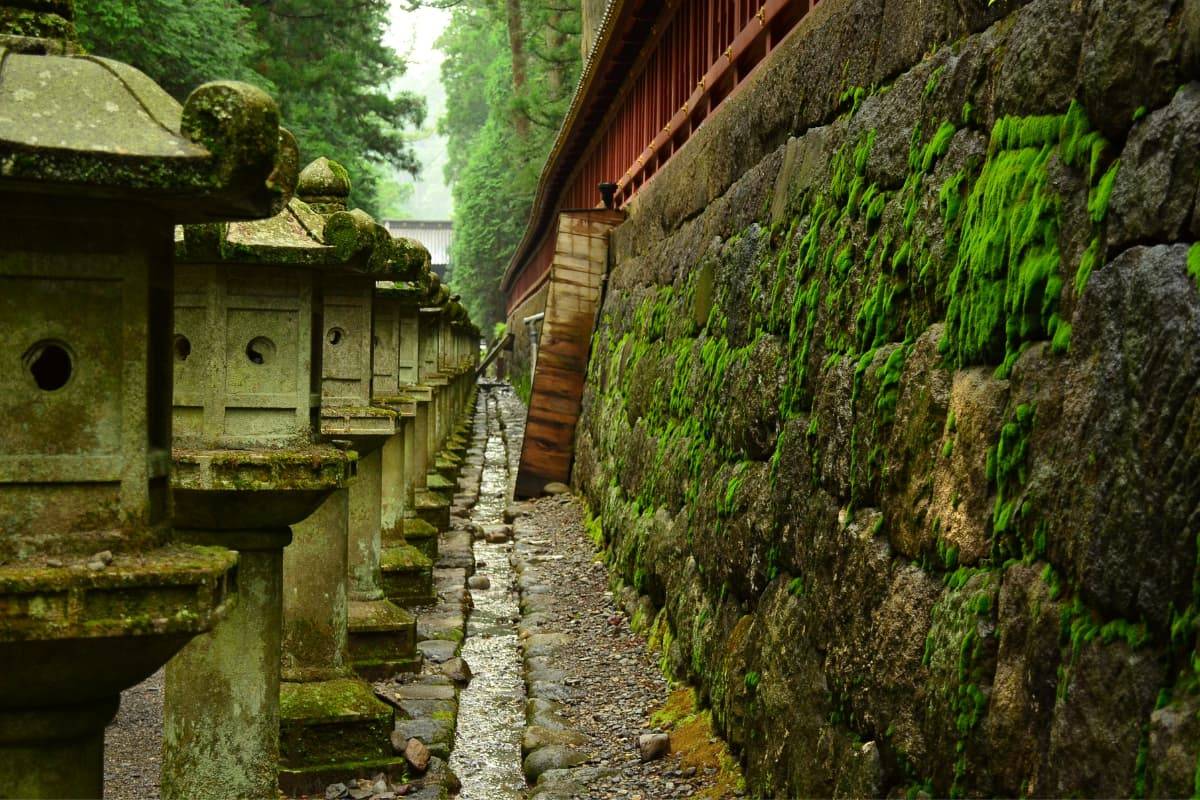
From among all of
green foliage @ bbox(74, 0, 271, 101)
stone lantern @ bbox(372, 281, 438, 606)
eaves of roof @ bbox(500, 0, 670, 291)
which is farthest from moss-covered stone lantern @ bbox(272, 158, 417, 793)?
green foliage @ bbox(74, 0, 271, 101)

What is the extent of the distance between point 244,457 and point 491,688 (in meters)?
4.52

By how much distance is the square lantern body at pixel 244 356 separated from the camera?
6.02 m

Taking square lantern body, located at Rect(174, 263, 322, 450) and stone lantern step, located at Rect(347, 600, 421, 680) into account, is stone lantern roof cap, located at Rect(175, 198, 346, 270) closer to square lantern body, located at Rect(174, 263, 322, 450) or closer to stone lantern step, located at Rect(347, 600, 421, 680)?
square lantern body, located at Rect(174, 263, 322, 450)

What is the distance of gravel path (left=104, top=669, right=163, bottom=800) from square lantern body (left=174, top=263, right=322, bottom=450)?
1.62 metres

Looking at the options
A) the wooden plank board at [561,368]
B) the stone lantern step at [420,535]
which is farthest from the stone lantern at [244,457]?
the wooden plank board at [561,368]

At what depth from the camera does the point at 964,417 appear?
4.26 metres

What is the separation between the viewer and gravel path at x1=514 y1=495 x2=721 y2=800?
7012 millimetres

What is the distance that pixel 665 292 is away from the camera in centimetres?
1199

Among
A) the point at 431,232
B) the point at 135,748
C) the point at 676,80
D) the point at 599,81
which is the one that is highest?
the point at 431,232

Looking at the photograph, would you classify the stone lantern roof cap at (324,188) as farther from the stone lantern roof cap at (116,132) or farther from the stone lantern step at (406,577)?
the stone lantern step at (406,577)

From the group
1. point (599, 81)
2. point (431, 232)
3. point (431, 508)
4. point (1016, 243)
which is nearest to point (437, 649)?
point (431, 508)

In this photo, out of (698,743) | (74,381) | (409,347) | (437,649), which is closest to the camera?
(74,381)

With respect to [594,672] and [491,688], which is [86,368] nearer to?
[594,672]

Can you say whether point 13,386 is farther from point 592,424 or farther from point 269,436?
point 592,424
